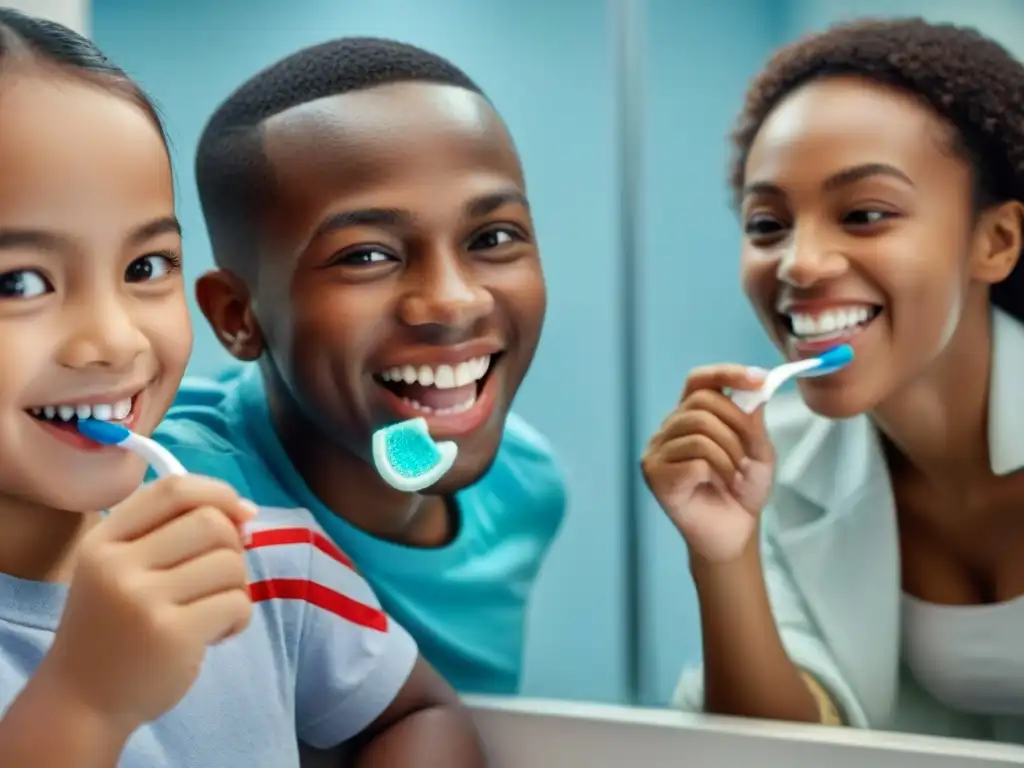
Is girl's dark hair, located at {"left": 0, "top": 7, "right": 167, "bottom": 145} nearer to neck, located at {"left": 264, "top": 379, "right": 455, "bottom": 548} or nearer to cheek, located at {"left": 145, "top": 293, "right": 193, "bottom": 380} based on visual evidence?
cheek, located at {"left": 145, "top": 293, "right": 193, "bottom": 380}

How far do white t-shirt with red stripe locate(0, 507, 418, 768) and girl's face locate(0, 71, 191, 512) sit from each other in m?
0.08

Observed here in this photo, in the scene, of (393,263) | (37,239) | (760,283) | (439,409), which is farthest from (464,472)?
(37,239)

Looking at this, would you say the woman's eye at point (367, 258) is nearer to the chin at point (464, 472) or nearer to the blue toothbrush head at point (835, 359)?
the chin at point (464, 472)

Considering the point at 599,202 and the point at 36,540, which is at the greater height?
the point at 599,202

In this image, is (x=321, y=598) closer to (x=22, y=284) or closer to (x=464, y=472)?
(x=464, y=472)

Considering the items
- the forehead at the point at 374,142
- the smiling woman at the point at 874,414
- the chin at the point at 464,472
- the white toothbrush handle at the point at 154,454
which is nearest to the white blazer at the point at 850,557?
the smiling woman at the point at 874,414

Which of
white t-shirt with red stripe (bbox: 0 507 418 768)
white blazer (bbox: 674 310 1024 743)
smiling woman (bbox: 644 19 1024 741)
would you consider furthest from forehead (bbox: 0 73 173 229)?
white blazer (bbox: 674 310 1024 743)

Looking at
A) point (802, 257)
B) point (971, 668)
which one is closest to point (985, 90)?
point (802, 257)

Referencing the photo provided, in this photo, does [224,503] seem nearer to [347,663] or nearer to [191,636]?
[191,636]

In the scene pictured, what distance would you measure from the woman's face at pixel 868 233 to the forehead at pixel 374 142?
0.75 feet

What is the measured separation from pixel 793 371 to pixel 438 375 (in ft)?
0.85

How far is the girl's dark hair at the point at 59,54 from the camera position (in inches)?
A: 24.5

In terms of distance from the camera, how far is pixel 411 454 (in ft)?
2.64

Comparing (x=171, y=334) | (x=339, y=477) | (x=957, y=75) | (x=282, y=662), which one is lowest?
(x=282, y=662)
